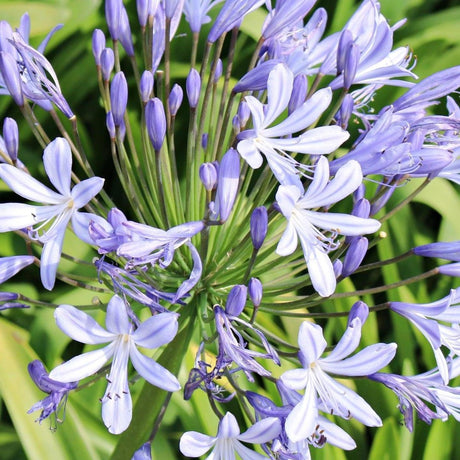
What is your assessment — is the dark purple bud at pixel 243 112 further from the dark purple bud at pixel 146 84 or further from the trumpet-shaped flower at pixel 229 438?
the trumpet-shaped flower at pixel 229 438

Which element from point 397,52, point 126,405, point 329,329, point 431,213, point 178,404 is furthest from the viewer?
point 431,213

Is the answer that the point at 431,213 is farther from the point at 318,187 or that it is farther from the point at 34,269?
the point at 318,187

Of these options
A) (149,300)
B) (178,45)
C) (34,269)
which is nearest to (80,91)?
(178,45)

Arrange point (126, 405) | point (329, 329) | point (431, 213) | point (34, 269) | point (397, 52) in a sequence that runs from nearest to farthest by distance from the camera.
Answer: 1. point (126, 405)
2. point (397, 52)
3. point (329, 329)
4. point (34, 269)
5. point (431, 213)

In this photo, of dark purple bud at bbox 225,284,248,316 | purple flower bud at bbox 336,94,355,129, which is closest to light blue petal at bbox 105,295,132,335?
dark purple bud at bbox 225,284,248,316

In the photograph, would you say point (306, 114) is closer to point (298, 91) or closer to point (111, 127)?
point (298, 91)

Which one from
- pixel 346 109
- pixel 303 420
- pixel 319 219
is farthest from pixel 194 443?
pixel 346 109

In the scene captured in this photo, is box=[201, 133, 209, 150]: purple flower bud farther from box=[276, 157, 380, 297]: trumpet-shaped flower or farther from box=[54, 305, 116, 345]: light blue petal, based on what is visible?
box=[54, 305, 116, 345]: light blue petal
